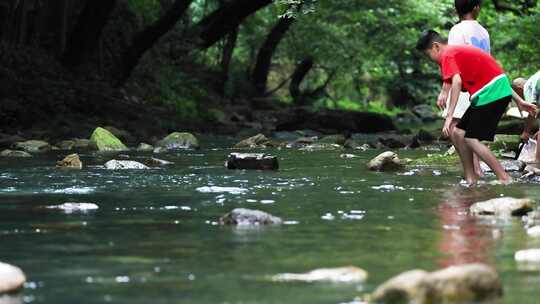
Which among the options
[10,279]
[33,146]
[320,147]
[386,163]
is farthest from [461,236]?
[320,147]

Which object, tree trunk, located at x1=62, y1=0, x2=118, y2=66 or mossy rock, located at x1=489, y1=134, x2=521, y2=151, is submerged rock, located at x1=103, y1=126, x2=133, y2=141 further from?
mossy rock, located at x1=489, y1=134, x2=521, y2=151

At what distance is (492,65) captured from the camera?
32.1 ft

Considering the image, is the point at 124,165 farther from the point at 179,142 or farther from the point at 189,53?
the point at 189,53

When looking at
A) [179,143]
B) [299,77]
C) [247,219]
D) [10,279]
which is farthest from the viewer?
[299,77]

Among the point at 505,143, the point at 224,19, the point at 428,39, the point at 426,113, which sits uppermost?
the point at 224,19

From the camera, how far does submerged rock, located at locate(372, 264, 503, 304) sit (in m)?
4.07

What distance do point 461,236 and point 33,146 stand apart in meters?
12.0

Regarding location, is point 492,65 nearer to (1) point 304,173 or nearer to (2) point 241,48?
(1) point 304,173

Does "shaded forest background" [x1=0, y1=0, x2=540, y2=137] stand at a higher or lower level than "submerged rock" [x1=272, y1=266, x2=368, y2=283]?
higher

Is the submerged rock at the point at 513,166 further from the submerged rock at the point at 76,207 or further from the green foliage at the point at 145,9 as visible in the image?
the green foliage at the point at 145,9

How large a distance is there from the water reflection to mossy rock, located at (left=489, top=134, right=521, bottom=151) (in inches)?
230

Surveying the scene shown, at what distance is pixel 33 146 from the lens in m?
17.1

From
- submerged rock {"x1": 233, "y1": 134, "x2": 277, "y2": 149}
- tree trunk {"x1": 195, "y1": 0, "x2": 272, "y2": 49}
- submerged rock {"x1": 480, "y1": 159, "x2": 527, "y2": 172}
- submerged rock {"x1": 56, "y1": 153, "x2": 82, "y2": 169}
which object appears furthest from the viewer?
tree trunk {"x1": 195, "y1": 0, "x2": 272, "y2": 49}

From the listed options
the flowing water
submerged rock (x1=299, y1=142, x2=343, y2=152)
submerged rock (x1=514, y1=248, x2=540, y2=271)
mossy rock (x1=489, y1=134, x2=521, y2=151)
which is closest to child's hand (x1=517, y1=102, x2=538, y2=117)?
the flowing water
